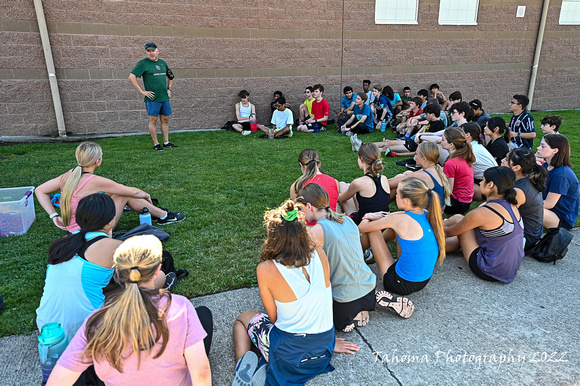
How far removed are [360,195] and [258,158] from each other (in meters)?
3.71

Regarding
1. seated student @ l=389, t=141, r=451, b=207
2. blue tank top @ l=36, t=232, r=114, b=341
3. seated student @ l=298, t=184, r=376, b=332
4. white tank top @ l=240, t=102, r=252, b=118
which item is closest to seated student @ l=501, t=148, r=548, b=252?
seated student @ l=389, t=141, r=451, b=207

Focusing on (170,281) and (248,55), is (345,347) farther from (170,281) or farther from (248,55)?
(248,55)

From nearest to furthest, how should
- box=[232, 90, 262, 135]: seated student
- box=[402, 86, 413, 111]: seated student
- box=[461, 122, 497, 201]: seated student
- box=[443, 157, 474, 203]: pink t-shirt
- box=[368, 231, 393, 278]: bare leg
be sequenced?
box=[368, 231, 393, 278]: bare leg
box=[443, 157, 474, 203]: pink t-shirt
box=[461, 122, 497, 201]: seated student
box=[232, 90, 262, 135]: seated student
box=[402, 86, 413, 111]: seated student

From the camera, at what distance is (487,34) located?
12.7m

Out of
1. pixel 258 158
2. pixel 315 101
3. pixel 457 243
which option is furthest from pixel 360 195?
pixel 315 101

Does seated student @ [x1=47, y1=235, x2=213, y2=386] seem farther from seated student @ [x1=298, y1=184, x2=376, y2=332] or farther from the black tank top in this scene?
the black tank top

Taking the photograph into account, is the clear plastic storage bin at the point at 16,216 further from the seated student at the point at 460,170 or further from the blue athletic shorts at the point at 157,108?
the seated student at the point at 460,170

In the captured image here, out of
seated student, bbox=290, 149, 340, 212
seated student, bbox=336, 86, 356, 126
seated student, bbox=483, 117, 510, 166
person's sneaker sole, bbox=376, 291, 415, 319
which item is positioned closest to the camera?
person's sneaker sole, bbox=376, 291, 415, 319

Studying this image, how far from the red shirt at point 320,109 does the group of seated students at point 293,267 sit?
21.2ft

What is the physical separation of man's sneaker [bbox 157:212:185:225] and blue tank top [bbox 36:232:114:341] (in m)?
2.25

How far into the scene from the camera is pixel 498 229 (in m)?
3.37

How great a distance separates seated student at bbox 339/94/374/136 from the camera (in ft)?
32.8

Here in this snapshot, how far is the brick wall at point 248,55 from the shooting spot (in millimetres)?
8641

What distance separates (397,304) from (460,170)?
251cm
